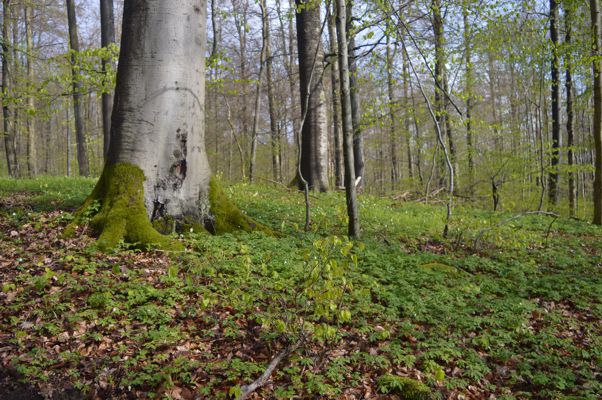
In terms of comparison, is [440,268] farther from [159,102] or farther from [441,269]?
[159,102]

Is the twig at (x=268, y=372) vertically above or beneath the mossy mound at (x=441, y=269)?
beneath

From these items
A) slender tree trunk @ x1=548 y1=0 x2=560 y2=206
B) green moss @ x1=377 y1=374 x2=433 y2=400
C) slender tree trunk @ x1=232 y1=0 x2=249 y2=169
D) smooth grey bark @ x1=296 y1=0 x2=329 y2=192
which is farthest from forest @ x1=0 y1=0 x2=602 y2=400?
slender tree trunk @ x1=232 y1=0 x2=249 y2=169

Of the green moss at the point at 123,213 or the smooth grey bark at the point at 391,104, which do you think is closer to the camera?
the green moss at the point at 123,213

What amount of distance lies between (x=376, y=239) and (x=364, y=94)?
732 inches

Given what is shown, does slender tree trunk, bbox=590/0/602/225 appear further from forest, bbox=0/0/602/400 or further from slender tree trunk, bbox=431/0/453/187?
slender tree trunk, bbox=431/0/453/187

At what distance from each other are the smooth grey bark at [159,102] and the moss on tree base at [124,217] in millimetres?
116

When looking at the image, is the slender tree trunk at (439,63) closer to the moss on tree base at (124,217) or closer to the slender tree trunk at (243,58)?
the moss on tree base at (124,217)

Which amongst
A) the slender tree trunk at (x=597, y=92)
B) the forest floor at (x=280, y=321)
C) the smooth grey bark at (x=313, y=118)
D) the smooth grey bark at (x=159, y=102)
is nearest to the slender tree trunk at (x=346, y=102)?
the forest floor at (x=280, y=321)

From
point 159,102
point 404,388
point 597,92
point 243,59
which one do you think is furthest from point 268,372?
point 243,59

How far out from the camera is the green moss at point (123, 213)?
5.01 m

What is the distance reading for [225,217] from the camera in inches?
238

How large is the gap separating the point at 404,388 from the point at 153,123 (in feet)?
14.3

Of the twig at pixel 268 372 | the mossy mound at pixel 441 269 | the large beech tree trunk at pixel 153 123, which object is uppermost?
the large beech tree trunk at pixel 153 123

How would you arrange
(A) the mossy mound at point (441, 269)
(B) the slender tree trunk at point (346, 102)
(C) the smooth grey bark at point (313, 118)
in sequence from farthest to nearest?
(C) the smooth grey bark at point (313, 118) < (B) the slender tree trunk at point (346, 102) < (A) the mossy mound at point (441, 269)
